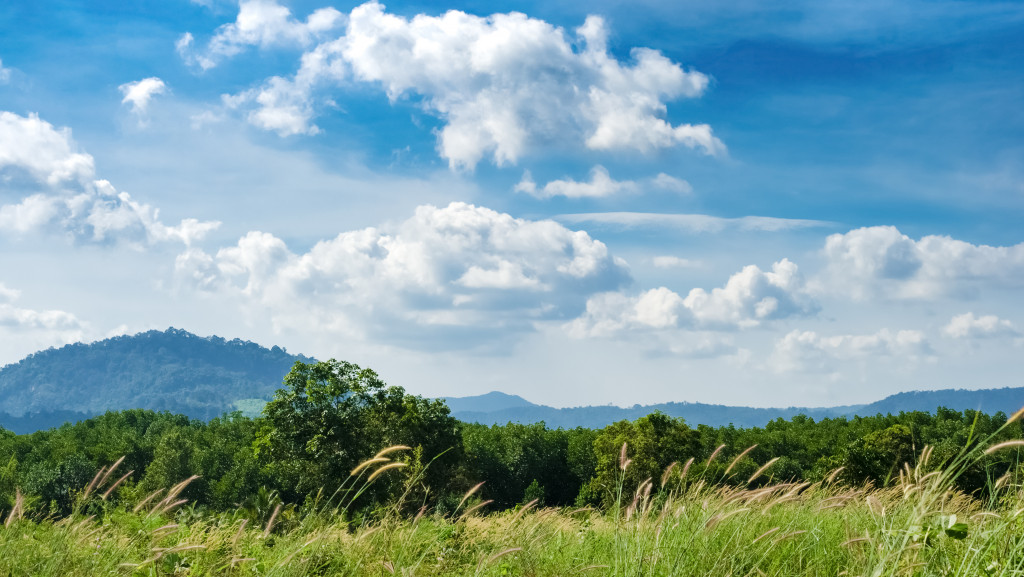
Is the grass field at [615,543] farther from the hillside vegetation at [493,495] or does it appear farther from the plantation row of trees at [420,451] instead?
the plantation row of trees at [420,451]

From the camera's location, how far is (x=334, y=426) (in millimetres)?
42656

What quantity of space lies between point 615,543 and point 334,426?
128 feet

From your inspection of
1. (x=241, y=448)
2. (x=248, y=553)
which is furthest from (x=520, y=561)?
(x=241, y=448)

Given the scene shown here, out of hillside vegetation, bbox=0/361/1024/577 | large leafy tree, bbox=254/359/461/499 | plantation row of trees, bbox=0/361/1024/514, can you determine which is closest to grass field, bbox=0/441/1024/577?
hillside vegetation, bbox=0/361/1024/577

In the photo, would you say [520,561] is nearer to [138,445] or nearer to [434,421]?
[434,421]

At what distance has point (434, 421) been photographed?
45.4 m

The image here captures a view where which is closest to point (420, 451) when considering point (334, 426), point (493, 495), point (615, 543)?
point (615, 543)

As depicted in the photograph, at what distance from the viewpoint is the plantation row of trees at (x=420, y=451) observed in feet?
137

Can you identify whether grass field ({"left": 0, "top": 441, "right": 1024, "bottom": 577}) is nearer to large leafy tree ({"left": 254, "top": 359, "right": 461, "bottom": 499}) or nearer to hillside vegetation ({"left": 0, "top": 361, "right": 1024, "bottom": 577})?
hillside vegetation ({"left": 0, "top": 361, "right": 1024, "bottom": 577})

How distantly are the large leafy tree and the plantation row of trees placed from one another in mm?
79

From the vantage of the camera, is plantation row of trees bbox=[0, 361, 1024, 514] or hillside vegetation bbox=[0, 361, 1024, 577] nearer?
hillside vegetation bbox=[0, 361, 1024, 577]

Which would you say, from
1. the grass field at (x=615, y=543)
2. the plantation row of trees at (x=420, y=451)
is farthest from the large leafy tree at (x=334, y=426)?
the grass field at (x=615, y=543)

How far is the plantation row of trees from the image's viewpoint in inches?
1642

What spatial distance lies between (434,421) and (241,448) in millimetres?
38986
